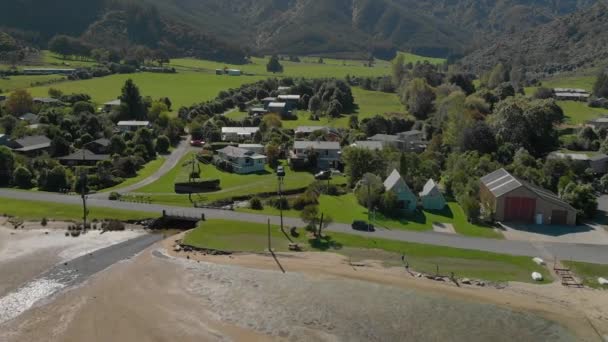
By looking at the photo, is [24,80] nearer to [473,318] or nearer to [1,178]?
[1,178]

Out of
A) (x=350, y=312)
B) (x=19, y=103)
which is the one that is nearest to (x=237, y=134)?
(x=19, y=103)

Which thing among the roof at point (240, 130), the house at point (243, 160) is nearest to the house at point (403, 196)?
the house at point (243, 160)

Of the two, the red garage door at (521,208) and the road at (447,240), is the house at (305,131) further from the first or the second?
the red garage door at (521,208)

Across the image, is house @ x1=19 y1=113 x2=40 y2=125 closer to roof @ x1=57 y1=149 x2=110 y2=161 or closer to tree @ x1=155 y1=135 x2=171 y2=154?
roof @ x1=57 y1=149 x2=110 y2=161

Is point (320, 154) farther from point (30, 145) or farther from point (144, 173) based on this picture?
point (30, 145)

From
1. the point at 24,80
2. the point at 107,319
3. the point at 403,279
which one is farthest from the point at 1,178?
the point at 24,80

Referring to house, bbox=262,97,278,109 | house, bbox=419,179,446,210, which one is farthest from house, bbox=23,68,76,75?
house, bbox=419,179,446,210
